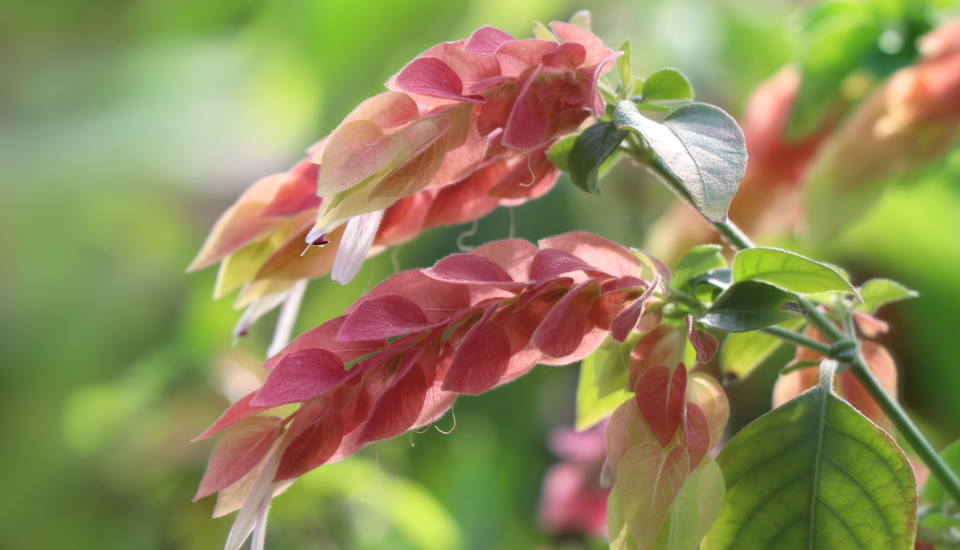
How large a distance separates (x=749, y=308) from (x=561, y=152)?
63mm

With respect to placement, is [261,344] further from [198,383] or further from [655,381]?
[655,381]

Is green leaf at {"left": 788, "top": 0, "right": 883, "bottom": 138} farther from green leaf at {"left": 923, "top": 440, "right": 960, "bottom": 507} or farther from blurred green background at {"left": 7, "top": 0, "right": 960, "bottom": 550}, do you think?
green leaf at {"left": 923, "top": 440, "right": 960, "bottom": 507}

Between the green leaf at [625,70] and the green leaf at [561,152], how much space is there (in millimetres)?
20

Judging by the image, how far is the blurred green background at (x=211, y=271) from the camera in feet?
2.51

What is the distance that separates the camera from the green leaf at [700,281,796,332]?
23 centimetres

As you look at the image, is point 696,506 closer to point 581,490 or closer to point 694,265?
point 694,265

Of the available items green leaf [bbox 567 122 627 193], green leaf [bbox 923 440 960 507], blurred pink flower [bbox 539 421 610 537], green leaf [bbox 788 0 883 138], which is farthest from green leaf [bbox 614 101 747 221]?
blurred pink flower [bbox 539 421 610 537]

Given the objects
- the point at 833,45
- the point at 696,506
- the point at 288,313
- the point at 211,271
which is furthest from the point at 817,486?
the point at 211,271

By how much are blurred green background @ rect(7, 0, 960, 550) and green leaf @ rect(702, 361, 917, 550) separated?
149 millimetres

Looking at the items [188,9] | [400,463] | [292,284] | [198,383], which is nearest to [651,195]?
[400,463]

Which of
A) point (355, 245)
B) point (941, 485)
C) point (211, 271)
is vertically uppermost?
point (355, 245)

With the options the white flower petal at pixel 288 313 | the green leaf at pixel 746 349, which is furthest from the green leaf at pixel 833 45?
the white flower petal at pixel 288 313

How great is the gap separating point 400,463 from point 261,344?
0.60 feet

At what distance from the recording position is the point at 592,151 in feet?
0.79
